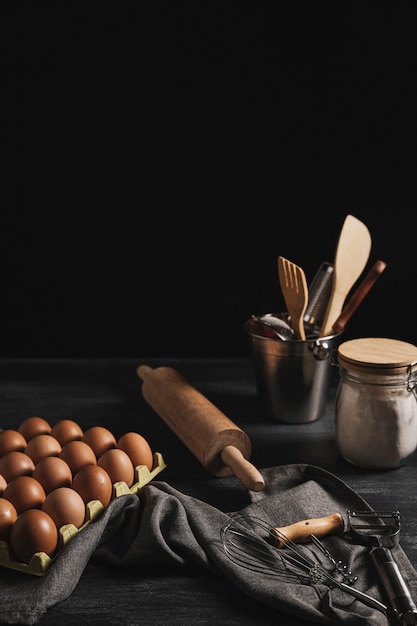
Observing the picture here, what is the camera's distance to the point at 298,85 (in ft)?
4.90

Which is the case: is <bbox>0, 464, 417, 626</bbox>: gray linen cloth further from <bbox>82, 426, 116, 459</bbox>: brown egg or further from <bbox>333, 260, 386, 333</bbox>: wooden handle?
<bbox>333, 260, 386, 333</bbox>: wooden handle

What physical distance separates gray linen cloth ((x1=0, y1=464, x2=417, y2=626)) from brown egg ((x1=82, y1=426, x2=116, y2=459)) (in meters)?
0.11

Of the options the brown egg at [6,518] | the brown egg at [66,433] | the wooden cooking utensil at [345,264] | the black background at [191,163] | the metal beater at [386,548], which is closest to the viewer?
the metal beater at [386,548]

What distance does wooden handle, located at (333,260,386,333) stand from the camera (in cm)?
124

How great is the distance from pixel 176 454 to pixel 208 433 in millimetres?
85

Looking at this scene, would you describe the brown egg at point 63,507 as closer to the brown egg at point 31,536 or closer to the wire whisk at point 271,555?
the brown egg at point 31,536

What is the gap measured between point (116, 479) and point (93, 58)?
0.84m

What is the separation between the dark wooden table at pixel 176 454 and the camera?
80 cm

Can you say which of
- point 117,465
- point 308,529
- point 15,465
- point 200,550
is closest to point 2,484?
point 15,465

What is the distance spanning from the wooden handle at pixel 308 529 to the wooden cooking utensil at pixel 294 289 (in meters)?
0.37

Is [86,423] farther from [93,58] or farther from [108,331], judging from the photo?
[93,58]

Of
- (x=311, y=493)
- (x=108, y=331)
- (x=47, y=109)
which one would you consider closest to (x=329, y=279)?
(x=311, y=493)

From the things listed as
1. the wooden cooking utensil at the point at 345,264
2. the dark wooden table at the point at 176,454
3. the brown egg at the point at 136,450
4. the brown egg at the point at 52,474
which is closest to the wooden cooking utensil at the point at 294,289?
the wooden cooking utensil at the point at 345,264

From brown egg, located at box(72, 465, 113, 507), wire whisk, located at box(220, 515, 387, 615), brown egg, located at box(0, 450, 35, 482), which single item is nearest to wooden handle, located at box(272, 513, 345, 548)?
wire whisk, located at box(220, 515, 387, 615)
